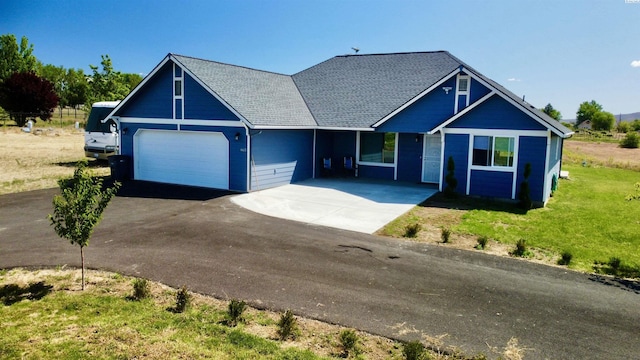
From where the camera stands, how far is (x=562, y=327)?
6.59 meters

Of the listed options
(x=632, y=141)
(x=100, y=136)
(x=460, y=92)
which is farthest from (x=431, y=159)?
(x=632, y=141)

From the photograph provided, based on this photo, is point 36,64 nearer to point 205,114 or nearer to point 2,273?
point 205,114

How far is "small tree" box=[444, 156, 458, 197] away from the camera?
665 inches

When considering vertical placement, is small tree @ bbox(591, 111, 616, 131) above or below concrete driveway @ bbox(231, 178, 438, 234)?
above

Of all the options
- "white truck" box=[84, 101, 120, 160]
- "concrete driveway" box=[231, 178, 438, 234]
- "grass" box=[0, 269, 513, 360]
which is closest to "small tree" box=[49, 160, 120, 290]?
"grass" box=[0, 269, 513, 360]

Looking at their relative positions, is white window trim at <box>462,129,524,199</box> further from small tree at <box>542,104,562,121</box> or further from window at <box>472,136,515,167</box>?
small tree at <box>542,104,562,121</box>

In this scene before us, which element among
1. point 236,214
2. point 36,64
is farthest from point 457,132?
point 36,64

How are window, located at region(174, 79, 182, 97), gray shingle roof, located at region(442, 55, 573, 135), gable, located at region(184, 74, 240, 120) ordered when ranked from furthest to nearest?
1. window, located at region(174, 79, 182, 97)
2. gable, located at region(184, 74, 240, 120)
3. gray shingle roof, located at region(442, 55, 573, 135)

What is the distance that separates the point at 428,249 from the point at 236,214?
6.05m

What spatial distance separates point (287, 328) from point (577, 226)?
10830 millimetres

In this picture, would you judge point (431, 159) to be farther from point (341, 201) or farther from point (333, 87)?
point (333, 87)

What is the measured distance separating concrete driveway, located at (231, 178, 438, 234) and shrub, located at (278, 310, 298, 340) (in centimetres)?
600

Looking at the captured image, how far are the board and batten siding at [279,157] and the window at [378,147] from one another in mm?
2727

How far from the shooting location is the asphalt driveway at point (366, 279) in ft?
21.1
